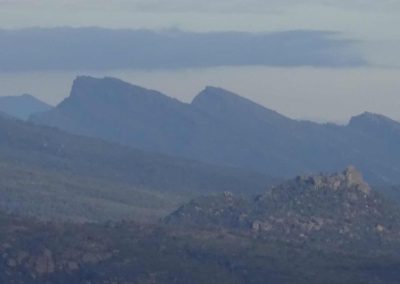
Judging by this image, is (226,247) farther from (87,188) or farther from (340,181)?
(87,188)

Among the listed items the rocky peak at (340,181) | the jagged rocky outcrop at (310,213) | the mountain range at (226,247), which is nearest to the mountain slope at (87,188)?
the jagged rocky outcrop at (310,213)

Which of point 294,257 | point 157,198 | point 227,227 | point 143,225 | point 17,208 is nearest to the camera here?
point 294,257

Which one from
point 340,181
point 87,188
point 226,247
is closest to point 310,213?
point 340,181

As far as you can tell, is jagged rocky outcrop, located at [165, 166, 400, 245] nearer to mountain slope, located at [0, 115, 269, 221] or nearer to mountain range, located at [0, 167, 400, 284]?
mountain range, located at [0, 167, 400, 284]

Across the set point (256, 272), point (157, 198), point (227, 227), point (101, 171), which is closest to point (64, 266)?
point (256, 272)

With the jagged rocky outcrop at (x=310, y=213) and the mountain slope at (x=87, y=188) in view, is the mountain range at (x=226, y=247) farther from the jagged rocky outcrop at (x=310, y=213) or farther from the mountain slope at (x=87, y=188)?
the mountain slope at (x=87, y=188)

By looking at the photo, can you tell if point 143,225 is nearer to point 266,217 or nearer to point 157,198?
point 266,217

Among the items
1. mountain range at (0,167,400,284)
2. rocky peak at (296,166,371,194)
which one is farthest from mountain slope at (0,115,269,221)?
mountain range at (0,167,400,284)

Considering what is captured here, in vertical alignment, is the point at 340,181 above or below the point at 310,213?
above
